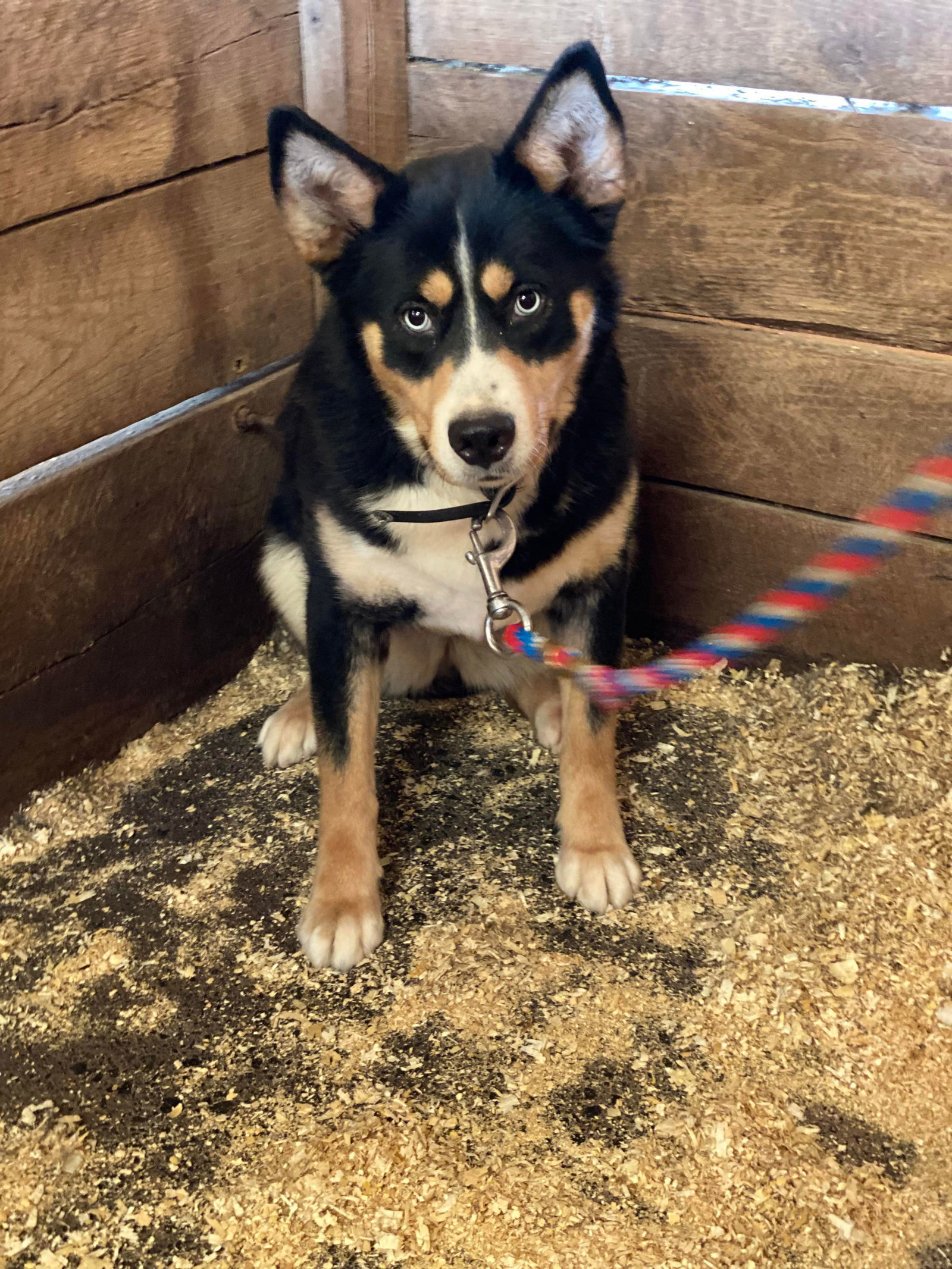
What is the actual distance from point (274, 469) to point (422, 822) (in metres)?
1.03

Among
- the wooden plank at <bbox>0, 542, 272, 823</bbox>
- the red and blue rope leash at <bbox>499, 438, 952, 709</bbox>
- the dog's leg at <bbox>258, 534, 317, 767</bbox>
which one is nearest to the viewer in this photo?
the red and blue rope leash at <bbox>499, 438, 952, 709</bbox>

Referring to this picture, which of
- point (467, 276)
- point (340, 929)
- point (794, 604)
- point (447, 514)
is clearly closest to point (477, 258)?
point (467, 276)

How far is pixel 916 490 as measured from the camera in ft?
3.70

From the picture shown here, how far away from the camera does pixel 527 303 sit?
5.82 ft

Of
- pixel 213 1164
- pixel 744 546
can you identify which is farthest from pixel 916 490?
pixel 744 546

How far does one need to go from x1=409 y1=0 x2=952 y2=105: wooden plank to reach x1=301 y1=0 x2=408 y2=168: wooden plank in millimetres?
96

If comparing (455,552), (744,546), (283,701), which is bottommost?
(283,701)

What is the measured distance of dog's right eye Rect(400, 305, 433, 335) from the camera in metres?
1.77

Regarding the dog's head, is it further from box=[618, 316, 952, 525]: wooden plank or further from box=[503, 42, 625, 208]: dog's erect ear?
box=[618, 316, 952, 525]: wooden plank

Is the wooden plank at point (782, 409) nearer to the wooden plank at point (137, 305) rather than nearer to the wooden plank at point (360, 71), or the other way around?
the wooden plank at point (360, 71)

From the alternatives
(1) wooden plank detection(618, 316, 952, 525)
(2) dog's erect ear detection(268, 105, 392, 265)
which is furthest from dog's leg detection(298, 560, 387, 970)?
(1) wooden plank detection(618, 316, 952, 525)

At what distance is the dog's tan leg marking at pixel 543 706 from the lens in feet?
8.10

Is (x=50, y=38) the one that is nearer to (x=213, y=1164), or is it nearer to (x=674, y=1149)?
(x=213, y=1164)

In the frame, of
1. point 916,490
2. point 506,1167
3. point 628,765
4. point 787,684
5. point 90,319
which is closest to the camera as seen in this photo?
point 916,490
